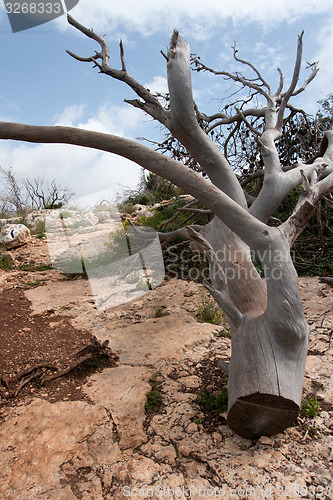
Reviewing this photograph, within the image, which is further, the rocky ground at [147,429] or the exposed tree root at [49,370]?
the exposed tree root at [49,370]

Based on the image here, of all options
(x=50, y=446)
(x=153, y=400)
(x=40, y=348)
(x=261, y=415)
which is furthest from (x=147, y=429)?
(x=40, y=348)

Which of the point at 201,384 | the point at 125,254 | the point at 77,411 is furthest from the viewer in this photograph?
the point at 125,254

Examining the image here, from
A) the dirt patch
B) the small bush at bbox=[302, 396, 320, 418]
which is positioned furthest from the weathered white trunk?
the dirt patch

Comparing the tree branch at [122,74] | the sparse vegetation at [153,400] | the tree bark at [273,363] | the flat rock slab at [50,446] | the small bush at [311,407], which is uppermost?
the tree branch at [122,74]

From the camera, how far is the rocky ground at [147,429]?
6.75ft

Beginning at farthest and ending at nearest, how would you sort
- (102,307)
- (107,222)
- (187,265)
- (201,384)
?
1. (107,222)
2. (187,265)
3. (102,307)
4. (201,384)

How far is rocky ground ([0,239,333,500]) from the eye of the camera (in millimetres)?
2059

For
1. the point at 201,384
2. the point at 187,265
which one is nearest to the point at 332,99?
the point at 187,265

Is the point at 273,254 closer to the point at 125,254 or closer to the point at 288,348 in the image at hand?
the point at 288,348

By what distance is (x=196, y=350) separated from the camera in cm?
383

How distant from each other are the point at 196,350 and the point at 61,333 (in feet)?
6.66

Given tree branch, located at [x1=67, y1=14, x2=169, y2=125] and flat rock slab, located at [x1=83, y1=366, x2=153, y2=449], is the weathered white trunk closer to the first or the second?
flat rock slab, located at [x1=83, y1=366, x2=153, y2=449]

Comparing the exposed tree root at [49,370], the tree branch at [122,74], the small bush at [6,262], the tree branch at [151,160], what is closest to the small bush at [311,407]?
the tree branch at [151,160]

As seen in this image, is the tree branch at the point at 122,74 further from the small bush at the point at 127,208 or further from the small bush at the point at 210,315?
the small bush at the point at 127,208
